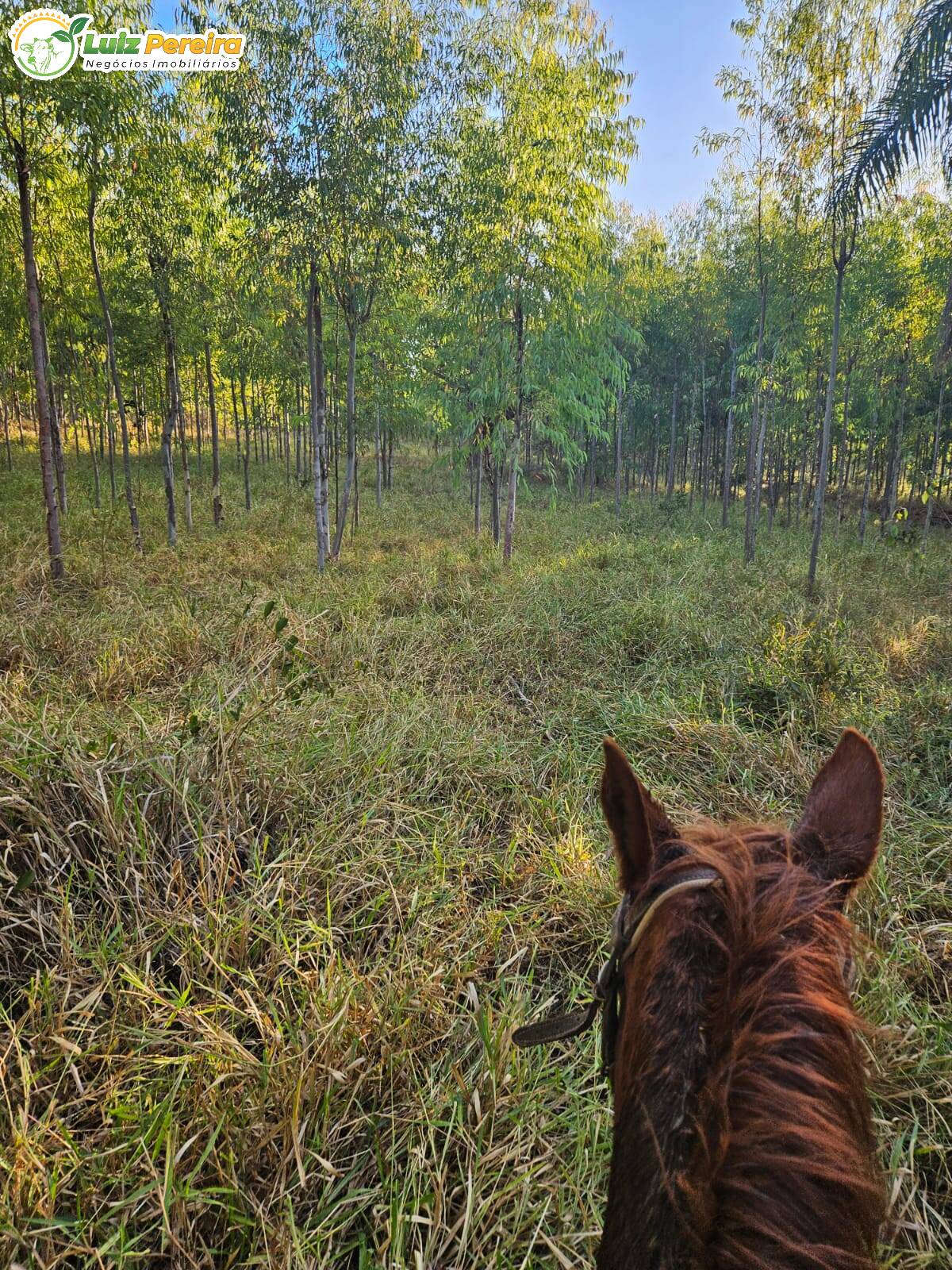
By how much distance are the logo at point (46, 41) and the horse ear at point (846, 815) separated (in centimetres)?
842

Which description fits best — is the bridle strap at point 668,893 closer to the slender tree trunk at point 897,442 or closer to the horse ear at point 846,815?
the horse ear at point 846,815

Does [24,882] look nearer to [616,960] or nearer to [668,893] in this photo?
[616,960]

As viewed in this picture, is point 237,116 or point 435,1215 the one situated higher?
point 237,116

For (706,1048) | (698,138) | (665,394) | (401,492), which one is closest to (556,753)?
(706,1048)

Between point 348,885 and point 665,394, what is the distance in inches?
1044

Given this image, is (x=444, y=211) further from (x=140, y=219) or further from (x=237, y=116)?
(x=140, y=219)

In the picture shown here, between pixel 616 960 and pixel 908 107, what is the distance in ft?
31.4

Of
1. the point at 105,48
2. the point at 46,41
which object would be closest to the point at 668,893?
the point at 46,41

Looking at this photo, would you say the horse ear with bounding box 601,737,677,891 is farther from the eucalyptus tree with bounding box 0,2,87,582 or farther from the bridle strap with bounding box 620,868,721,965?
the eucalyptus tree with bounding box 0,2,87,582

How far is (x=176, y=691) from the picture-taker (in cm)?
393

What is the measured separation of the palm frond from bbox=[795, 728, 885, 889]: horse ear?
29.3 ft

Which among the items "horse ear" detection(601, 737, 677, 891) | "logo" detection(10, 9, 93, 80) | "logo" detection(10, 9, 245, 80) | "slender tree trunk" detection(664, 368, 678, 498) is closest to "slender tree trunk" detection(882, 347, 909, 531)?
"slender tree trunk" detection(664, 368, 678, 498)

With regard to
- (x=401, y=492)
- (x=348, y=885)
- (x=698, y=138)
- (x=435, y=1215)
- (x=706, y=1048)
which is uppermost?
(x=698, y=138)

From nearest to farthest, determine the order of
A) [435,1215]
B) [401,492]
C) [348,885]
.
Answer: [435,1215] < [348,885] < [401,492]
